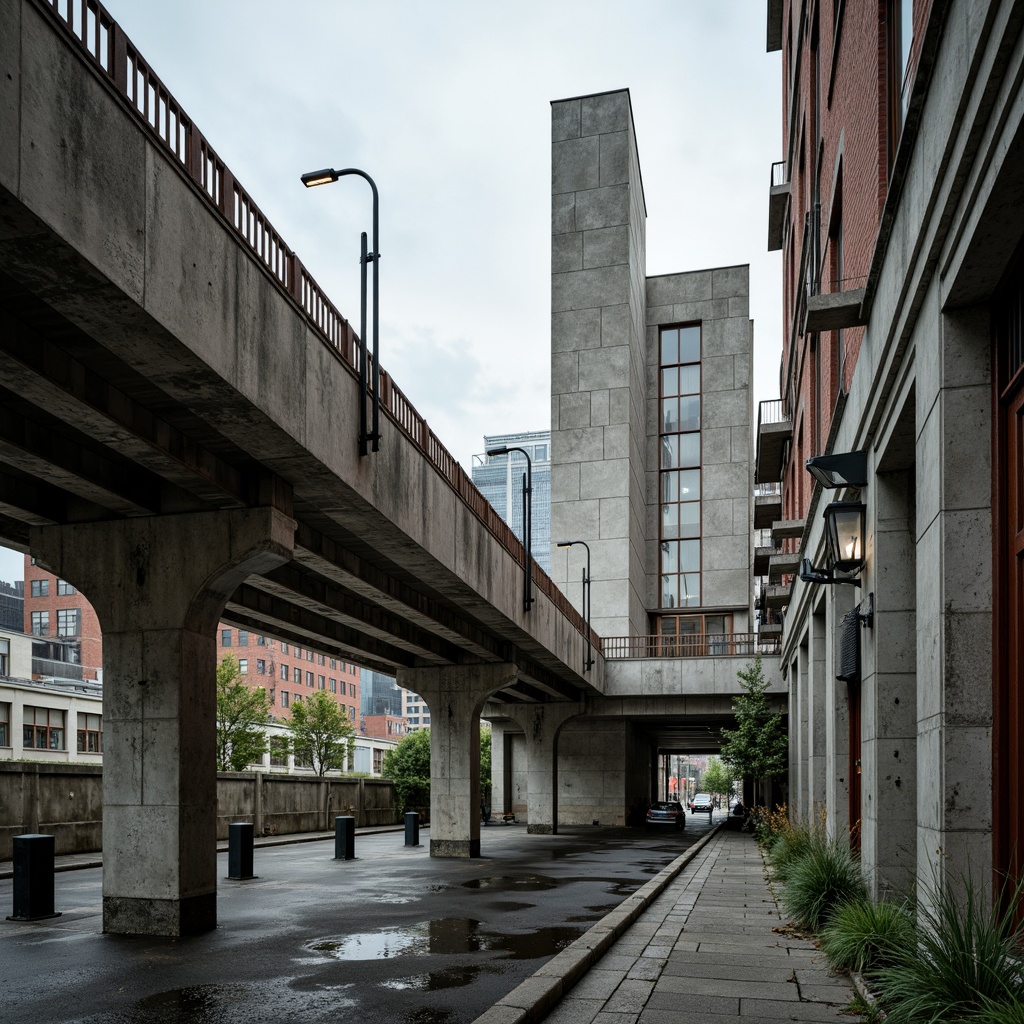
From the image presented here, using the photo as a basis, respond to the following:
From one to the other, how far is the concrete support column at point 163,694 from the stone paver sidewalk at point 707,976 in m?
5.57

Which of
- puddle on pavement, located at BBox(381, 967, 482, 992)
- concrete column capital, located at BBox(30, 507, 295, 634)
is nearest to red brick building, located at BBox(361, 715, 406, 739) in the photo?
concrete column capital, located at BBox(30, 507, 295, 634)

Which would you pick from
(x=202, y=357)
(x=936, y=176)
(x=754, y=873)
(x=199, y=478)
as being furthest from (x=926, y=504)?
(x=754, y=873)

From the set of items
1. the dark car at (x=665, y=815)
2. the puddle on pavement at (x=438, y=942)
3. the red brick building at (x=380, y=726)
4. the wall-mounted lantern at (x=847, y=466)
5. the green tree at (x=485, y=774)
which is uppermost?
the wall-mounted lantern at (x=847, y=466)

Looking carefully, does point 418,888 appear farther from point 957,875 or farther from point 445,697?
point 957,875

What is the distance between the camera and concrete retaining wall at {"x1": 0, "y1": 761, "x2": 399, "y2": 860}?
25.5m

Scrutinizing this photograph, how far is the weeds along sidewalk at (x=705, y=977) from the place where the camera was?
781 centimetres

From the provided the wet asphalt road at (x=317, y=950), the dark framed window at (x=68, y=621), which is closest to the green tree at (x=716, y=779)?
the dark framed window at (x=68, y=621)

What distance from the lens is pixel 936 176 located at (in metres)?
7.16

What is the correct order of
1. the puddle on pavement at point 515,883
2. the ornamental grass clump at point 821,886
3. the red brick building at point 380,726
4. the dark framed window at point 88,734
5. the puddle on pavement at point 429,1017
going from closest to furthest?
the puddle on pavement at point 429,1017, the ornamental grass clump at point 821,886, the puddle on pavement at point 515,883, the dark framed window at point 88,734, the red brick building at point 380,726

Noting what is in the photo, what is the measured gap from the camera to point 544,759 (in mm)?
44656

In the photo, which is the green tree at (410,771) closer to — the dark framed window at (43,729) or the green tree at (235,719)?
the green tree at (235,719)

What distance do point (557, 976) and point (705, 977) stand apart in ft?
4.60

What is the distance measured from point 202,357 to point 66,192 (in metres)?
2.29

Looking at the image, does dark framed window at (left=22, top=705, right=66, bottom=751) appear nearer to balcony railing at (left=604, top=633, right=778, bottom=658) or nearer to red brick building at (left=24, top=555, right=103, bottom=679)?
balcony railing at (left=604, top=633, right=778, bottom=658)
